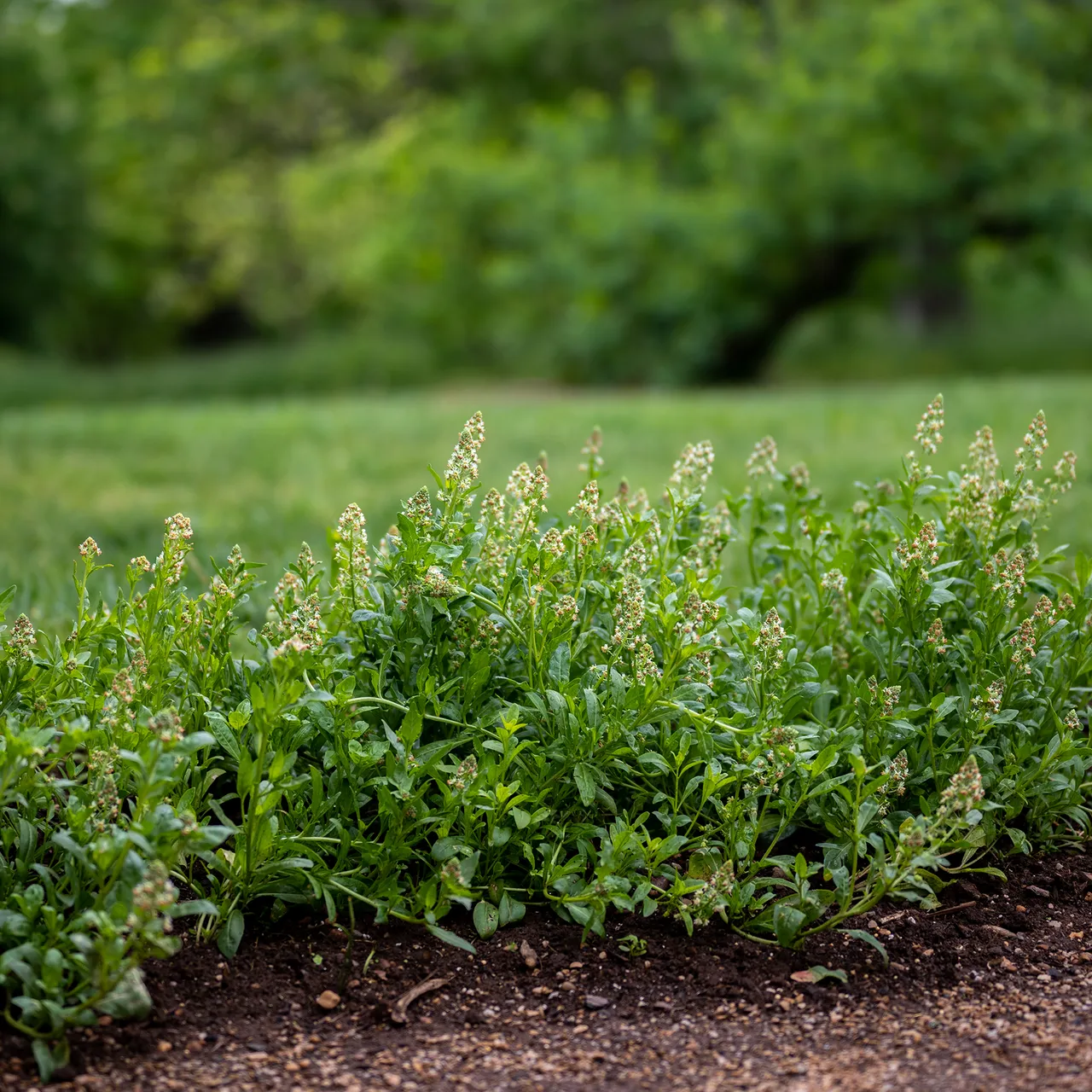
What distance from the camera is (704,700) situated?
254 centimetres

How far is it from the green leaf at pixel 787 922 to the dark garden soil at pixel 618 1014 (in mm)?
42

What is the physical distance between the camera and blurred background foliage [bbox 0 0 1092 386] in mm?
15422

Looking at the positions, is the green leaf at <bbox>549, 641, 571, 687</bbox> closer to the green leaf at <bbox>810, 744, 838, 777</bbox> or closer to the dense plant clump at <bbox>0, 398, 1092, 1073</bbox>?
the dense plant clump at <bbox>0, 398, 1092, 1073</bbox>

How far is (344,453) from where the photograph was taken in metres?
8.08

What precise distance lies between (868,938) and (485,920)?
653mm

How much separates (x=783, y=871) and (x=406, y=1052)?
0.83 metres

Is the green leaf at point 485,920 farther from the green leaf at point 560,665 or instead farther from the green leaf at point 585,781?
the green leaf at point 560,665

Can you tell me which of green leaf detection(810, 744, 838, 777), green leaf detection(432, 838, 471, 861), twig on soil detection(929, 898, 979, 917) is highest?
green leaf detection(810, 744, 838, 777)

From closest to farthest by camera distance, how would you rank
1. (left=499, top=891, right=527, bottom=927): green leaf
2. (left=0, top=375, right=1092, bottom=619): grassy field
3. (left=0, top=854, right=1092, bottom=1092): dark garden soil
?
(left=0, top=854, right=1092, bottom=1092): dark garden soil, (left=499, top=891, right=527, bottom=927): green leaf, (left=0, top=375, right=1092, bottom=619): grassy field

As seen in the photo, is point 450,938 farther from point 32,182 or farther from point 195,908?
point 32,182

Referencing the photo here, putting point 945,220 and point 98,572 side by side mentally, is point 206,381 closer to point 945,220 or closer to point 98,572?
point 945,220

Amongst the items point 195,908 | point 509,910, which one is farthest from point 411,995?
point 195,908

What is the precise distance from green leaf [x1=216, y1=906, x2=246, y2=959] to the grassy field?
2.09 metres

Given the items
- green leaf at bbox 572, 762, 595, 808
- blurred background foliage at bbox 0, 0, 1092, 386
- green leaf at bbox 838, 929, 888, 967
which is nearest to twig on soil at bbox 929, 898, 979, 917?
green leaf at bbox 838, 929, 888, 967
